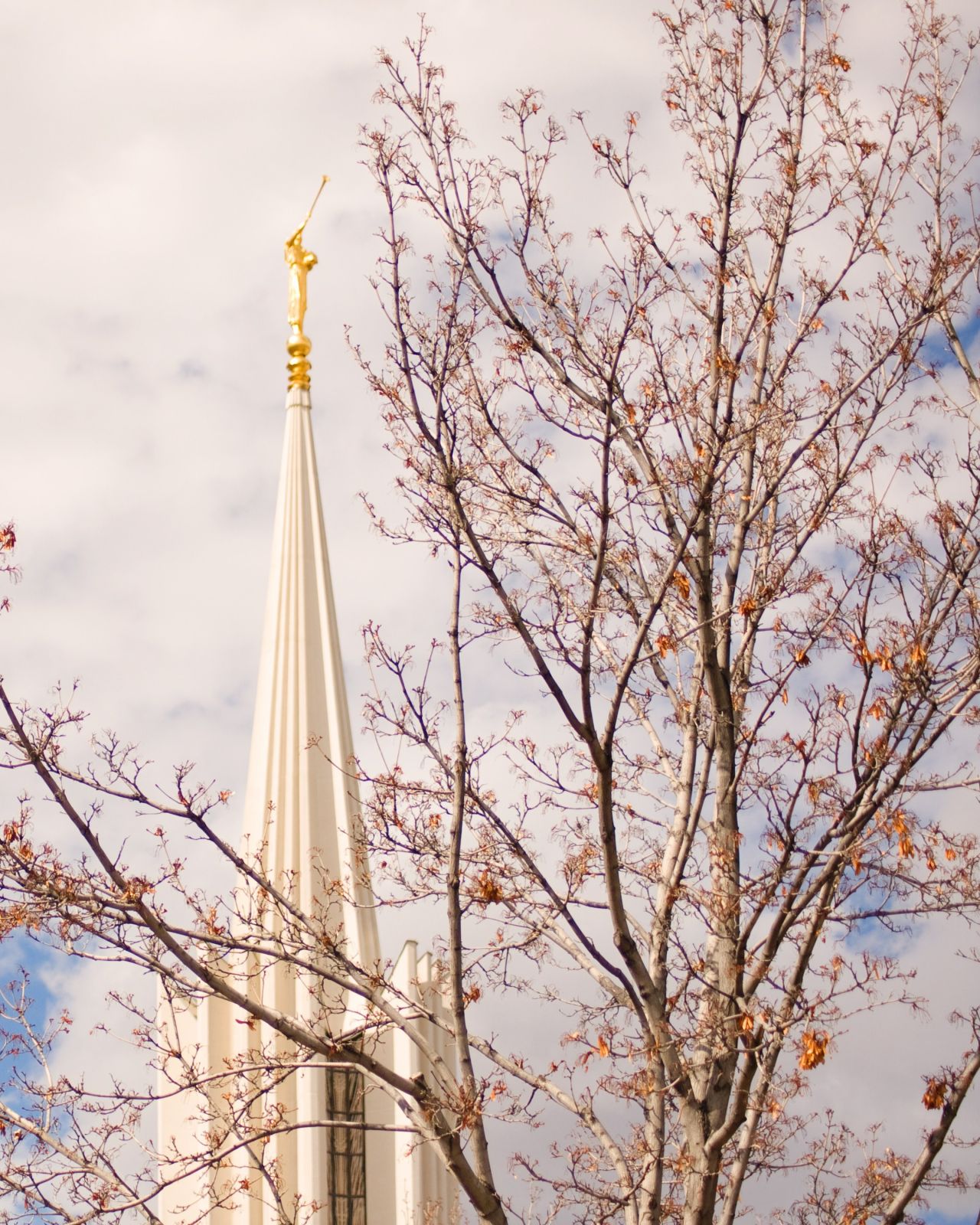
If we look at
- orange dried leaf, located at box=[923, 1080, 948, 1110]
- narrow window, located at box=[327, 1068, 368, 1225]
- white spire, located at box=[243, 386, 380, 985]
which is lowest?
orange dried leaf, located at box=[923, 1080, 948, 1110]

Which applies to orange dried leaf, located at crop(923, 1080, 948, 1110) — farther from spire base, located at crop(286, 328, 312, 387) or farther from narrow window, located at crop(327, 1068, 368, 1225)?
spire base, located at crop(286, 328, 312, 387)

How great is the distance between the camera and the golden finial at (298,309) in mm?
28594

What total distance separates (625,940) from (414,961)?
1463 centimetres

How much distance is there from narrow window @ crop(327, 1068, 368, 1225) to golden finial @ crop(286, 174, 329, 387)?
40.5 ft

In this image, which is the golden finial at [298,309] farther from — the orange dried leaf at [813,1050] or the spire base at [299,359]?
the orange dried leaf at [813,1050]

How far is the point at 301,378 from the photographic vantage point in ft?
95.6

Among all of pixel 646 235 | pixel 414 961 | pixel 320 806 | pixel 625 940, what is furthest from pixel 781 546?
pixel 320 806

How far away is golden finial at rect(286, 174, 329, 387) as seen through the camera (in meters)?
28.6

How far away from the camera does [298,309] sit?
2883 cm

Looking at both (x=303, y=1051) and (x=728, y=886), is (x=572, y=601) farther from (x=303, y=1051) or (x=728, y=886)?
(x=303, y=1051)

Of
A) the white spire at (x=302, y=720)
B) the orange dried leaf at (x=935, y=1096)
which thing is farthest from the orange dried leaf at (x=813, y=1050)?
the white spire at (x=302, y=720)

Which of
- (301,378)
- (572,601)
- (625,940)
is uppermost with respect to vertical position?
(301,378)

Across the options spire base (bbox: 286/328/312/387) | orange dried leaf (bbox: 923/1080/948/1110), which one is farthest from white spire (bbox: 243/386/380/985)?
orange dried leaf (bbox: 923/1080/948/1110)

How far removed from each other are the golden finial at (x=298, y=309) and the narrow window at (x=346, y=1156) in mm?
12355
